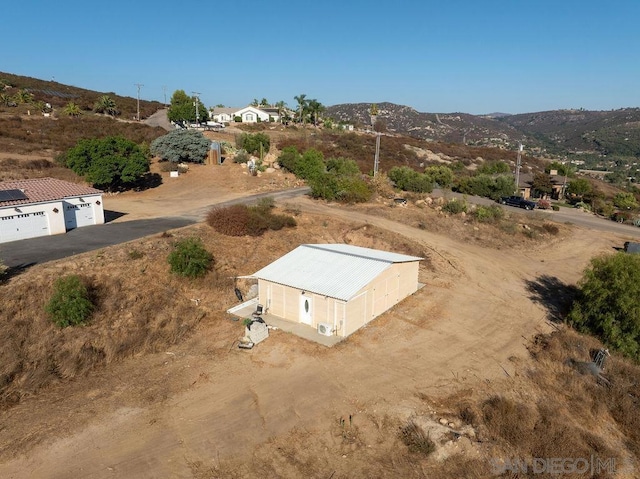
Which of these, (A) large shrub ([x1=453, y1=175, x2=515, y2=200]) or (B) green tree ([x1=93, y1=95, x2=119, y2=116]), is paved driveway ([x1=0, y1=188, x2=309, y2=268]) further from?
(B) green tree ([x1=93, y1=95, x2=119, y2=116])

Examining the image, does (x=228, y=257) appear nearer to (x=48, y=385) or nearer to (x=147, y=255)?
(x=147, y=255)

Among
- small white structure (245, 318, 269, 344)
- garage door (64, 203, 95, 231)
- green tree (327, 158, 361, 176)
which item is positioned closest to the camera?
small white structure (245, 318, 269, 344)

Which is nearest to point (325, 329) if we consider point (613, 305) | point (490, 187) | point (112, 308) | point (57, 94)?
point (112, 308)

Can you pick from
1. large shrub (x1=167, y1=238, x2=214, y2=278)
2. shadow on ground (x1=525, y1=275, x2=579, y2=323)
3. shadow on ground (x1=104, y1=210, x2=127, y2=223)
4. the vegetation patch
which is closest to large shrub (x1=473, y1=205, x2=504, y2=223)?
shadow on ground (x1=525, y1=275, x2=579, y2=323)

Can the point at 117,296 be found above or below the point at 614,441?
above

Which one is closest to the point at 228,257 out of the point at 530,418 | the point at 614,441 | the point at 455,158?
the point at 530,418

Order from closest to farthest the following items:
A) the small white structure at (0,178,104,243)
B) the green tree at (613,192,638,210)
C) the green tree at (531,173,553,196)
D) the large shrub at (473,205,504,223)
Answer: the small white structure at (0,178,104,243) < the large shrub at (473,205,504,223) < the green tree at (613,192,638,210) < the green tree at (531,173,553,196)

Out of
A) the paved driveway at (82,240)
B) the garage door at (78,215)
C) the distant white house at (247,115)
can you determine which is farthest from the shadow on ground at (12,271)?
the distant white house at (247,115)
